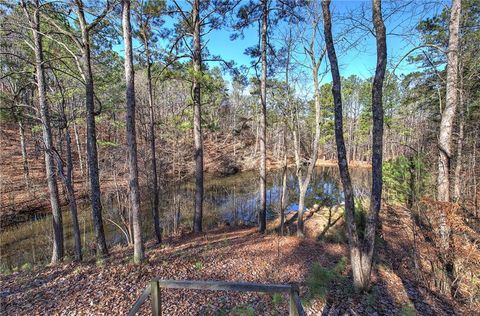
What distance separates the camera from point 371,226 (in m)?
4.53

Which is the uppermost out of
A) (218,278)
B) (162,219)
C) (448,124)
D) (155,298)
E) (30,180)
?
(448,124)

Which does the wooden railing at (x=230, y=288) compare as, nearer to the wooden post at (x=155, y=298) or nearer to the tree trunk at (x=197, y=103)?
the wooden post at (x=155, y=298)

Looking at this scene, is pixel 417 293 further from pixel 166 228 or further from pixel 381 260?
pixel 166 228

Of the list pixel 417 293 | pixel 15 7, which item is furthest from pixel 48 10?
pixel 417 293

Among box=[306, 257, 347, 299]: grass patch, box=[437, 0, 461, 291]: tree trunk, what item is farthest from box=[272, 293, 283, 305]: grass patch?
box=[437, 0, 461, 291]: tree trunk

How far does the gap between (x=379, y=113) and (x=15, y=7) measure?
387 inches

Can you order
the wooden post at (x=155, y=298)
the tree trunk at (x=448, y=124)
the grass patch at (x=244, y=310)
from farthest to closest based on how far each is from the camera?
the tree trunk at (x=448, y=124) → the grass patch at (x=244, y=310) → the wooden post at (x=155, y=298)

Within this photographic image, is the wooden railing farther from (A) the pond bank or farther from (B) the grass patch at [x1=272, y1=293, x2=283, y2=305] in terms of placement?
(B) the grass patch at [x1=272, y1=293, x2=283, y2=305]

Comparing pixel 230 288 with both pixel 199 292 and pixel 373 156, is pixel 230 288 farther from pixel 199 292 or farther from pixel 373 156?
pixel 373 156

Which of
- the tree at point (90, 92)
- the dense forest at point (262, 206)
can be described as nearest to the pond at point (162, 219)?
the dense forest at point (262, 206)

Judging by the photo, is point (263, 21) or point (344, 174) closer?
point (344, 174)

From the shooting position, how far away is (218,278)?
5047mm

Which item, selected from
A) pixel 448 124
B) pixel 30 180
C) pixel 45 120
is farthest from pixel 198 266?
pixel 30 180

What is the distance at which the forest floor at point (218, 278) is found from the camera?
3.97m
